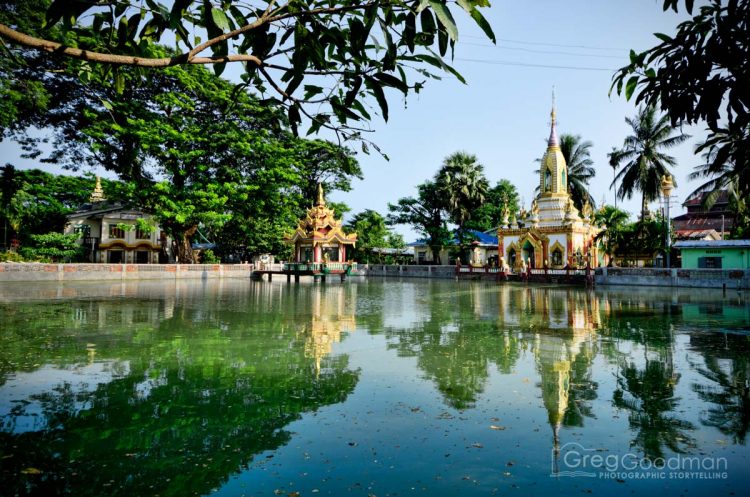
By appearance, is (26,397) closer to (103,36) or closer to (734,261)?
(103,36)

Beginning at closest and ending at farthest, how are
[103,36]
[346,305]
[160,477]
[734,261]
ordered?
[160,477] → [103,36] → [346,305] → [734,261]

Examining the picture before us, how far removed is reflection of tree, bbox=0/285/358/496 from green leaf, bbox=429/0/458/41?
121 inches

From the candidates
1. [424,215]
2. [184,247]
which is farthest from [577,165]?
[184,247]

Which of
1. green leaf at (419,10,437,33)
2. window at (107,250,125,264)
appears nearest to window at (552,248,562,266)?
window at (107,250,125,264)

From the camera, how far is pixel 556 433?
14.0 feet

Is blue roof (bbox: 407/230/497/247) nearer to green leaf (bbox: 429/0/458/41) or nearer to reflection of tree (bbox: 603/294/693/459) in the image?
reflection of tree (bbox: 603/294/693/459)

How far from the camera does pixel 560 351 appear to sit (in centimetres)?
785

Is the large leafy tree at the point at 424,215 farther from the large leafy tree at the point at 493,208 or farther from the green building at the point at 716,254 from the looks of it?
the green building at the point at 716,254

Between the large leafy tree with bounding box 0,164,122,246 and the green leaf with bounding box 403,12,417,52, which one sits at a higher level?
the large leafy tree with bounding box 0,164,122,246

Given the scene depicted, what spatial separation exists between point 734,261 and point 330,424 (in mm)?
30904

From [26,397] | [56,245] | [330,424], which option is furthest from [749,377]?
[56,245]

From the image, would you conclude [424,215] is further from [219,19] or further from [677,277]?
[219,19]

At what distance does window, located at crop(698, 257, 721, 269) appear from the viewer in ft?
93.1

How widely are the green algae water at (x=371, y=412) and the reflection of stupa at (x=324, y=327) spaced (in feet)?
0.37
